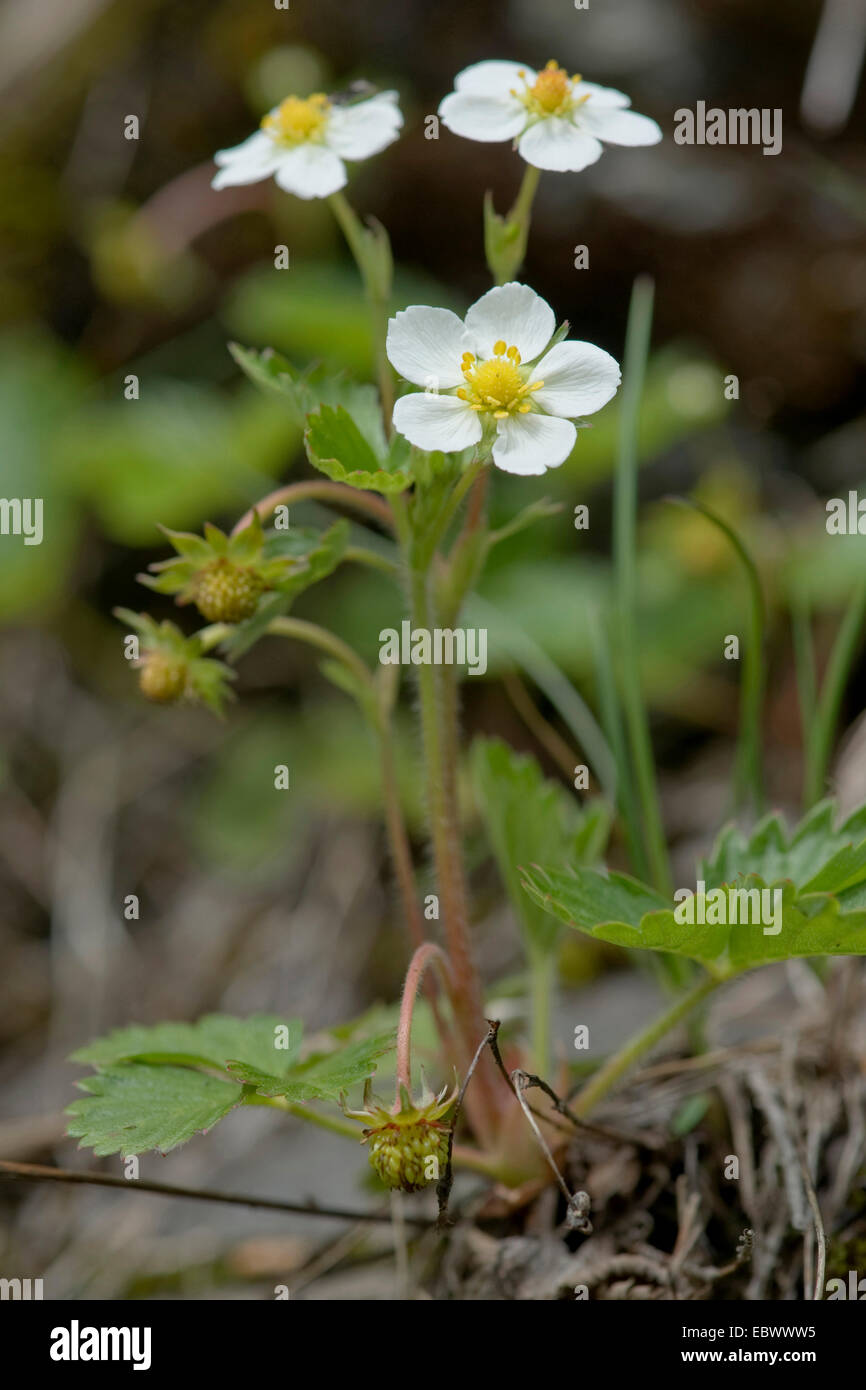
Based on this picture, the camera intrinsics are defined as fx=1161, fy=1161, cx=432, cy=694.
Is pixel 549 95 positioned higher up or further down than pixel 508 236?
higher up

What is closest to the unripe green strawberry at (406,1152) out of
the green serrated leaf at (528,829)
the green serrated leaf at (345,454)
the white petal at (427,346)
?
the green serrated leaf at (528,829)

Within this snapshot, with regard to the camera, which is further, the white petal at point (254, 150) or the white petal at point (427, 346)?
the white petal at point (254, 150)

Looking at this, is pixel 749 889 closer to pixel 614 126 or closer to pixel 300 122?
pixel 614 126

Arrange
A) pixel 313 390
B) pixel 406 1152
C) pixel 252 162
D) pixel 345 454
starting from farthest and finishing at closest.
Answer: pixel 252 162 → pixel 313 390 → pixel 345 454 → pixel 406 1152

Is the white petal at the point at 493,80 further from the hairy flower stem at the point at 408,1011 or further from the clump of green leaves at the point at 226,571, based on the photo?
the hairy flower stem at the point at 408,1011

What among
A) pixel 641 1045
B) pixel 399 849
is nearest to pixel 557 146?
pixel 399 849

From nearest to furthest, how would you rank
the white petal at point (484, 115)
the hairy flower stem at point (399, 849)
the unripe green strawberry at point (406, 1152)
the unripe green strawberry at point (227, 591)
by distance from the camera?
the unripe green strawberry at point (406, 1152) → the unripe green strawberry at point (227, 591) → the white petal at point (484, 115) → the hairy flower stem at point (399, 849)
